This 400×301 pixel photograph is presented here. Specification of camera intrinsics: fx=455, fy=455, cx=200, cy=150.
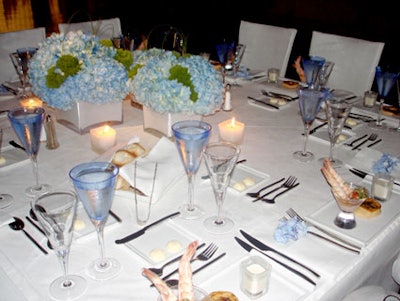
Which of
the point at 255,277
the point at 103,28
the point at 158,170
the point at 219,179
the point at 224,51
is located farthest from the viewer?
the point at 103,28

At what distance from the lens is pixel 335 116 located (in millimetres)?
1612

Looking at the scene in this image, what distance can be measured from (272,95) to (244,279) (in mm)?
1429

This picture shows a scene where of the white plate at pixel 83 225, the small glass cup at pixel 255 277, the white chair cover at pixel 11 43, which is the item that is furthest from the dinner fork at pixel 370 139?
the white chair cover at pixel 11 43

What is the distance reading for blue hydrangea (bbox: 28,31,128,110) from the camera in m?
1.74

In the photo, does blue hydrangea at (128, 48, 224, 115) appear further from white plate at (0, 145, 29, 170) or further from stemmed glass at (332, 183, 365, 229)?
stemmed glass at (332, 183, 365, 229)

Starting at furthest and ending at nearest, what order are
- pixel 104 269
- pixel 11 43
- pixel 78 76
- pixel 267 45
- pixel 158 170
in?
pixel 267 45 < pixel 11 43 < pixel 78 76 < pixel 158 170 < pixel 104 269

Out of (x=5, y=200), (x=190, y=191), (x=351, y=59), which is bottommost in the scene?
(x=5, y=200)

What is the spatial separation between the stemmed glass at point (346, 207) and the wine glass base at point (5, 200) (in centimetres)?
96

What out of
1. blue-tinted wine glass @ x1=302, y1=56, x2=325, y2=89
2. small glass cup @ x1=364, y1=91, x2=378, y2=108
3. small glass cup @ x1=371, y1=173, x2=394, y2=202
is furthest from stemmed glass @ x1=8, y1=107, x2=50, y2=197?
small glass cup @ x1=364, y1=91, x2=378, y2=108

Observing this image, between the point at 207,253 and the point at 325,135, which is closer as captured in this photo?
the point at 207,253

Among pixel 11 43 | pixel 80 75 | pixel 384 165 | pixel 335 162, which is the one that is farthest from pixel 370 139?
pixel 11 43

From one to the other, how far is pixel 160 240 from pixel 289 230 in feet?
1.11

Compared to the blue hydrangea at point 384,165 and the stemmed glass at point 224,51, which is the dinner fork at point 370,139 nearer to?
the blue hydrangea at point 384,165

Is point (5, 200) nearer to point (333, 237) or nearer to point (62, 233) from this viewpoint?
point (62, 233)
